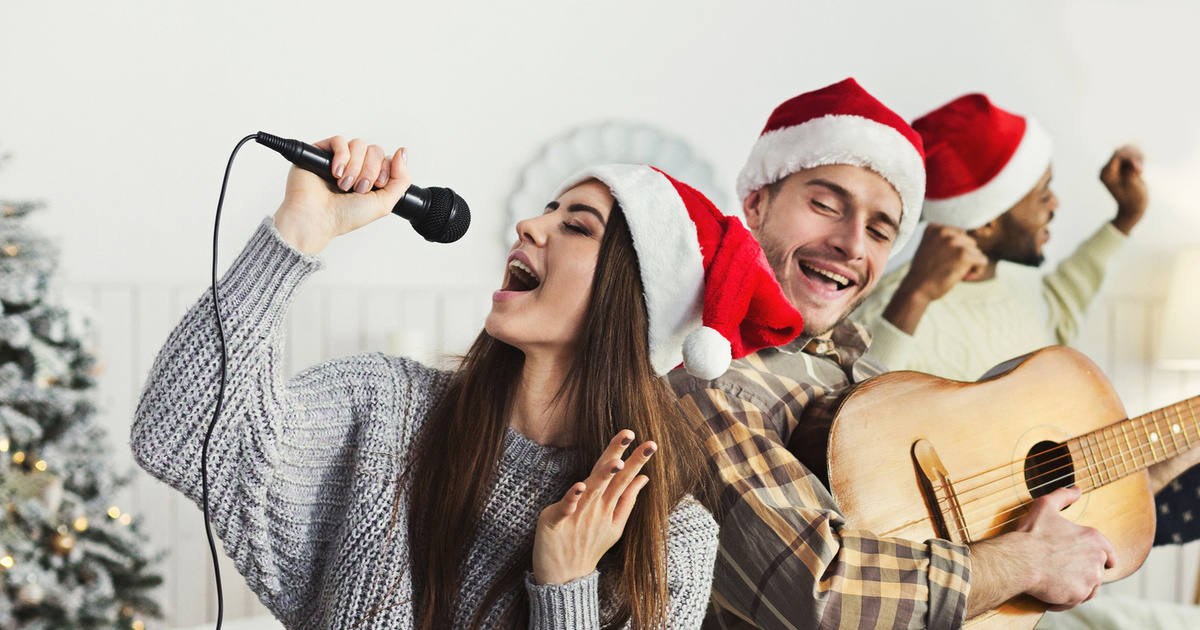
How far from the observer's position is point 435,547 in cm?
107

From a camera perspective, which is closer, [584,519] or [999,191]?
[584,519]

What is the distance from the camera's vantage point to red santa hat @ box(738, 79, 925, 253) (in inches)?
64.3

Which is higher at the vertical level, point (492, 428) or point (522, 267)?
point (522, 267)

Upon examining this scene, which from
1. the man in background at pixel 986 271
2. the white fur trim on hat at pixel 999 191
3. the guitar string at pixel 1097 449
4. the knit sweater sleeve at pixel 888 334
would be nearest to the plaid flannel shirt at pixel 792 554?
the guitar string at pixel 1097 449

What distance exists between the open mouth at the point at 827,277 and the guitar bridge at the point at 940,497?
346 millimetres

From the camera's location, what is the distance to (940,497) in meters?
1.46

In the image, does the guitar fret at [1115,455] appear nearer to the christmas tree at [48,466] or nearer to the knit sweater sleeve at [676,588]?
the knit sweater sleeve at [676,588]

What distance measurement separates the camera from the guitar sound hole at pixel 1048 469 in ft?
5.23

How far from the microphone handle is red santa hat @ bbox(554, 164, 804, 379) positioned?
0.27 meters

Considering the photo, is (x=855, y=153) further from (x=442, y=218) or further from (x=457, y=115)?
(x=457, y=115)

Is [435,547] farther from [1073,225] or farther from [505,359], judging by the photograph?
[1073,225]

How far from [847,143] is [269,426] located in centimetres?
120

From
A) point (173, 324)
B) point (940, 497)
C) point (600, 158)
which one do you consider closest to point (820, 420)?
point (940, 497)

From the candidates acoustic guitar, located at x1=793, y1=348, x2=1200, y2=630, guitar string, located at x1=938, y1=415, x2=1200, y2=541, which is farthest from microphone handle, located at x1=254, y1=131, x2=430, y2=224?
guitar string, located at x1=938, y1=415, x2=1200, y2=541
